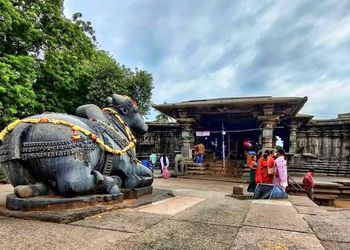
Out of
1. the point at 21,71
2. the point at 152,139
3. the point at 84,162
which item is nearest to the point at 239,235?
the point at 84,162

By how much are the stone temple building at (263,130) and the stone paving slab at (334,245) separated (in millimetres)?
10148

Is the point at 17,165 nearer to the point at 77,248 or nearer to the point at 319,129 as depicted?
the point at 77,248

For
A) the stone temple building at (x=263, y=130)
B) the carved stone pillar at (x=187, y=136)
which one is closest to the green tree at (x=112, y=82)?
the stone temple building at (x=263, y=130)

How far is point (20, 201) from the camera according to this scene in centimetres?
310

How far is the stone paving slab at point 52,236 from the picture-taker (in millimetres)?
2104

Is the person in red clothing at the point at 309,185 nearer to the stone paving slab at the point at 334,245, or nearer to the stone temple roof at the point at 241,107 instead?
the stone temple roof at the point at 241,107

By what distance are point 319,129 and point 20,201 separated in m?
16.5

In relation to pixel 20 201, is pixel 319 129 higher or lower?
higher

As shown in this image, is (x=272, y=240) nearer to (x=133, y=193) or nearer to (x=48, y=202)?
(x=48, y=202)

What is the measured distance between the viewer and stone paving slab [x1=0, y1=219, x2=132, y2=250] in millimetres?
2104

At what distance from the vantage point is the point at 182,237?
2.45 metres

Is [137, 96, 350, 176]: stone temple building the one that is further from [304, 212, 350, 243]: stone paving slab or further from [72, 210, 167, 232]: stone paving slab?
[72, 210, 167, 232]: stone paving slab

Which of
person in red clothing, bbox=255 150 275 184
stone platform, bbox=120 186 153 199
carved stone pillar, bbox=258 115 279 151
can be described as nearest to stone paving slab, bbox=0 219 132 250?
stone platform, bbox=120 186 153 199

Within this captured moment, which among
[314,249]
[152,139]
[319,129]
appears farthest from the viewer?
[152,139]
